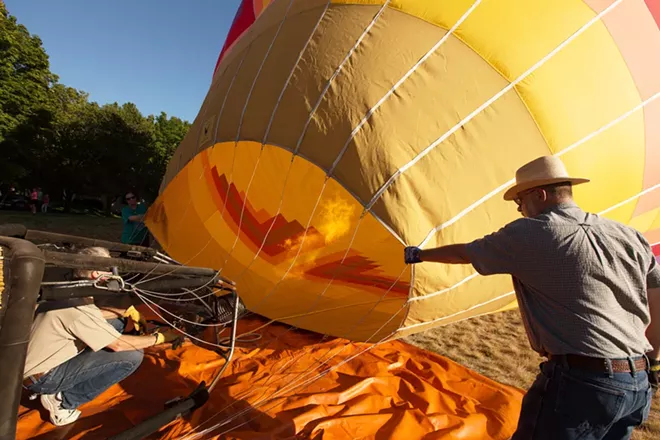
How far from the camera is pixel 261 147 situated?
286cm

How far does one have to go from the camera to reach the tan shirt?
2006mm

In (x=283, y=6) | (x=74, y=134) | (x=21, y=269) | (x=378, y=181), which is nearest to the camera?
(x=21, y=269)

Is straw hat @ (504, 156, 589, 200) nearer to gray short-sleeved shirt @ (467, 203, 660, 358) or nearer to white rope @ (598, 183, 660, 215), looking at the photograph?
gray short-sleeved shirt @ (467, 203, 660, 358)

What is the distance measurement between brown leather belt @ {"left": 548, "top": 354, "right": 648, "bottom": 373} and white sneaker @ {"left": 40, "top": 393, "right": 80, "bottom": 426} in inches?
105

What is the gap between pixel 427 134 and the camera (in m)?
2.27

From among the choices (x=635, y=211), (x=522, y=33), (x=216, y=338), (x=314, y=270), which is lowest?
(x=216, y=338)

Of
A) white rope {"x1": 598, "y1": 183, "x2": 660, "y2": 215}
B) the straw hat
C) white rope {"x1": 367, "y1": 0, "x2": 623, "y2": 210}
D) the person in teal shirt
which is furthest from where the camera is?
the person in teal shirt

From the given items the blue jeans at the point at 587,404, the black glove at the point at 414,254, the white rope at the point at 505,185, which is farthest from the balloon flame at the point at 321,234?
the blue jeans at the point at 587,404

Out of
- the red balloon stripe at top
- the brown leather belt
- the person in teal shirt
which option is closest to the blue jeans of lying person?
the brown leather belt

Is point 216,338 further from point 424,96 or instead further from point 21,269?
point 424,96

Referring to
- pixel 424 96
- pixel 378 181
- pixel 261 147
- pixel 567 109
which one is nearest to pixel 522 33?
pixel 567 109

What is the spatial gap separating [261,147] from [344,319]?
142cm

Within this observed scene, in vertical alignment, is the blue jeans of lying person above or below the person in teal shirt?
below

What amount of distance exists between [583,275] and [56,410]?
9.18 feet
